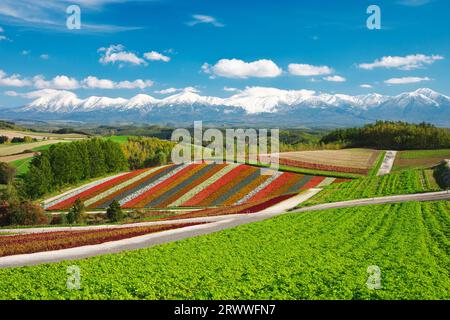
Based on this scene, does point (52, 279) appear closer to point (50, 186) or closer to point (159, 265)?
point (159, 265)

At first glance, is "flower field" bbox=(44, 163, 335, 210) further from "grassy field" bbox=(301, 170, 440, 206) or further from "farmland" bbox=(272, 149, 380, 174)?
"farmland" bbox=(272, 149, 380, 174)

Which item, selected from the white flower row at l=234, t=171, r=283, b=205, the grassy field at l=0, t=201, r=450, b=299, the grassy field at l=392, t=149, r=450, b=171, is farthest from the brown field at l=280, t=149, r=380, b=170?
the grassy field at l=0, t=201, r=450, b=299

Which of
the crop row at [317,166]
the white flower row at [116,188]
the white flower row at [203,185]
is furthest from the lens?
the crop row at [317,166]

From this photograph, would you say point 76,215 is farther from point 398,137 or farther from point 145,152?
point 145,152

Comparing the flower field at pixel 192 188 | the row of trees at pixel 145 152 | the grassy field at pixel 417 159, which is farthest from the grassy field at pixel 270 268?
the row of trees at pixel 145 152

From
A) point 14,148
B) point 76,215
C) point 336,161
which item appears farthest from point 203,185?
point 14,148

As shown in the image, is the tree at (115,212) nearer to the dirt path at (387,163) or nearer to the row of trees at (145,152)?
the dirt path at (387,163)
